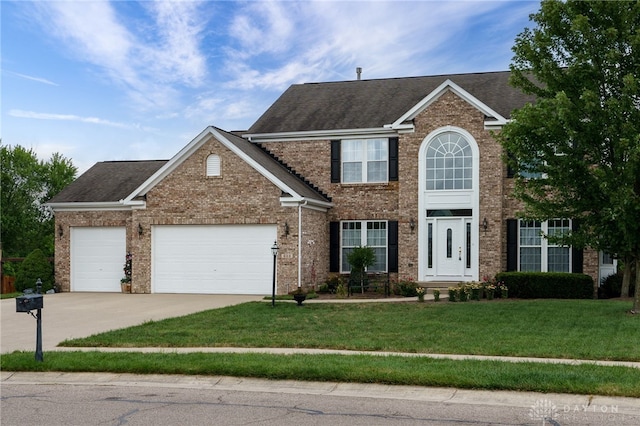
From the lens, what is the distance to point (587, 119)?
16500 mm

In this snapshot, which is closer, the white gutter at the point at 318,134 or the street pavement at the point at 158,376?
the street pavement at the point at 158,376

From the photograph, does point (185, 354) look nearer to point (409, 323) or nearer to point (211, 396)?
point (211, 396)

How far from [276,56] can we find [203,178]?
4.78m

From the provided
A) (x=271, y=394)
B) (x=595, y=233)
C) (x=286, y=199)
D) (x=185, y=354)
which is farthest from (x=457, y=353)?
(x=286, y=199)

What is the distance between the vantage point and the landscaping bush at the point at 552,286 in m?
21.6

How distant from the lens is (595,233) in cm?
1673

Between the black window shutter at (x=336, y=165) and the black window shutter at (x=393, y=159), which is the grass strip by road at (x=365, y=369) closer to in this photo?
the black window shutter at (x=393, y=159)

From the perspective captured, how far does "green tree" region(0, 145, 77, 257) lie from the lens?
39469mm

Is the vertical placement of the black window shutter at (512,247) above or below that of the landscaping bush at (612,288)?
above

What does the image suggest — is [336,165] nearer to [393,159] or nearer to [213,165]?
[393,159]

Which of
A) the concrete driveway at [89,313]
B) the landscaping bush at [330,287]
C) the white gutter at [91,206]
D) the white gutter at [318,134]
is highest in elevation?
the white gutter at [318,134]

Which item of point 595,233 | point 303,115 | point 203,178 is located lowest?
point 595,233

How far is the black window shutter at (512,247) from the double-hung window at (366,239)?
4214 millimetres

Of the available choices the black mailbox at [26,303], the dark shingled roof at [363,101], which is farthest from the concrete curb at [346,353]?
the dark shingled roof at [363,101]
